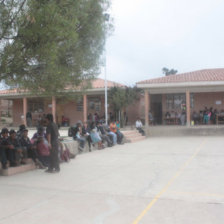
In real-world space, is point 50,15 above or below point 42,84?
above

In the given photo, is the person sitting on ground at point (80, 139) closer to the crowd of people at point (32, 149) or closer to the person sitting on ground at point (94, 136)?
the person sitting on ground at point (94, 136)

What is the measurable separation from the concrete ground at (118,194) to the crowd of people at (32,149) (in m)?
0.46

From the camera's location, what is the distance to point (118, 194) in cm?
551

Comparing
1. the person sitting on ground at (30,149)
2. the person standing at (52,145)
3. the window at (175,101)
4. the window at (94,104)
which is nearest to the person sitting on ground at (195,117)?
the window at (175,101)

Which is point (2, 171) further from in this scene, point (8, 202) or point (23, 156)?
point (8, 202)

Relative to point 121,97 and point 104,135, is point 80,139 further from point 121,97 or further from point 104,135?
point 121,97

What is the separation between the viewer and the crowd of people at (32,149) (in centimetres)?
749

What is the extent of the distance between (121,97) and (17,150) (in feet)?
51.4

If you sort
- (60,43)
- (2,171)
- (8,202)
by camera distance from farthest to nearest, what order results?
(60,43)
(2,171)
(8,202)

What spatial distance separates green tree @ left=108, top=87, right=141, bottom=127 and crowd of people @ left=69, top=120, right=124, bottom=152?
780cm

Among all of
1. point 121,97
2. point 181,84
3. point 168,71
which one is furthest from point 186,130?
point 168,71

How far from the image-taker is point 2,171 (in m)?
7.44

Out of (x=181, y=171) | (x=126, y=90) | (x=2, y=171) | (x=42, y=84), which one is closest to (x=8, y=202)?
(x=2, y=171)

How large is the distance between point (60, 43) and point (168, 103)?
59.3ft
